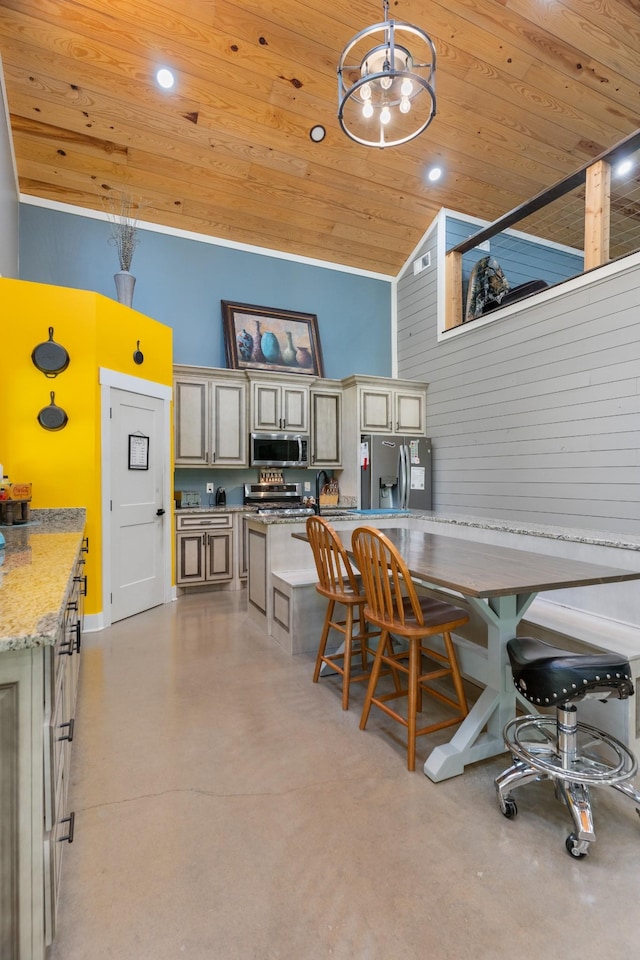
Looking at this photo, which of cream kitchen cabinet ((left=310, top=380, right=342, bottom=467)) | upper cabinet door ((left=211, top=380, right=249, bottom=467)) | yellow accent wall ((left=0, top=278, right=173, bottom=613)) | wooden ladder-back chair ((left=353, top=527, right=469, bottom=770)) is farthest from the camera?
cream kitchen cabinet ((left=310, top=380, right=342, bottom=467))

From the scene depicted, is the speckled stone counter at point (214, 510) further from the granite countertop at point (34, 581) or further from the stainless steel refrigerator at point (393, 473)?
the granite countertop at point (34, 581)

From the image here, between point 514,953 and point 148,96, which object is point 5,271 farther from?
point 514,953

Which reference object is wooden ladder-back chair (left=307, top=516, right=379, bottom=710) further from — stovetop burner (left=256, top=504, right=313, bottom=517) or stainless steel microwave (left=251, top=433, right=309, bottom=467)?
stainless steel microwave (left=251, top=433, right=309, bottom=467)

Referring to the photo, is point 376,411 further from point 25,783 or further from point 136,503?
point 25,783

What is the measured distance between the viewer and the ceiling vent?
234 inches

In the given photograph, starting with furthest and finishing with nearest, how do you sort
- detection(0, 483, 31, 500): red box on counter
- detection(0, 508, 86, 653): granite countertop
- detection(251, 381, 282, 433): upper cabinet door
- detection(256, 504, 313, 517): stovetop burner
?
detection(251, 381, 282, 433): upper cabinet door
detection(256, 504, 313, 517): stovetop burner
detection(0, 483, 31, 500): red box on counter
detection(0, 508, 86, 653): granite countertop

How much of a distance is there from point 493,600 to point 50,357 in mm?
3472

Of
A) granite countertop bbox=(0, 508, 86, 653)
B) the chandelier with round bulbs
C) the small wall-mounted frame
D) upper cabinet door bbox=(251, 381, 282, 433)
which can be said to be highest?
the chandelier with round bulbs

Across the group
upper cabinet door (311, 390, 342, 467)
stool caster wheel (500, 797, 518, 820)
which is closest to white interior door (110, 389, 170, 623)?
upper cabinet door (311, 390, 342, 467)

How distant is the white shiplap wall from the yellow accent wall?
3.70m

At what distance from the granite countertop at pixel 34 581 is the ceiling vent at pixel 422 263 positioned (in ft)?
17.1

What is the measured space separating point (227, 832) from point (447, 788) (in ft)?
2.86

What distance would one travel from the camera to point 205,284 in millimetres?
5625

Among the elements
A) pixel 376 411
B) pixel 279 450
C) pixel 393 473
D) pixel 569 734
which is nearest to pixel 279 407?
pixel 279 450
